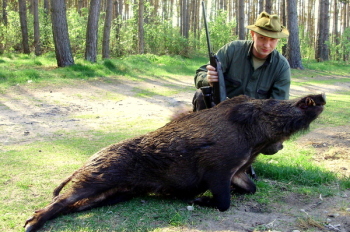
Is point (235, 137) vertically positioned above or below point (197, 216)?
above

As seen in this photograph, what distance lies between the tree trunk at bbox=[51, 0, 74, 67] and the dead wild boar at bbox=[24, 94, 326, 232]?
1210cm

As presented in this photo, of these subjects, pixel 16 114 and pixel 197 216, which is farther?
pixel 16 114

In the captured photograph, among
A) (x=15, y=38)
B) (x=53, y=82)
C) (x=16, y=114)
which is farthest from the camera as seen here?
(x=15, y=38)

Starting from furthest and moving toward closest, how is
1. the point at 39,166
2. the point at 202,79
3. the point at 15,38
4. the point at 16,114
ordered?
the point at 15,38 → the point at 16,114 → the point at 202,79 → the point at 39,166

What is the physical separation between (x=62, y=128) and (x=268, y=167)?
4.25 metres

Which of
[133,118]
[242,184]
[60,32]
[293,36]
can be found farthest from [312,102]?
[293,36]

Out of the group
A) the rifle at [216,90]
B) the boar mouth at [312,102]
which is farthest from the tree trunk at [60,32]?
the boar mouth at [312,102]

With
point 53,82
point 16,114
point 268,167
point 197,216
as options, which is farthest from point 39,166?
point 53,82

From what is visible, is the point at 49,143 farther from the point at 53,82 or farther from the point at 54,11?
the point at 54,11

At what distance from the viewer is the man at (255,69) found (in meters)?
5.07

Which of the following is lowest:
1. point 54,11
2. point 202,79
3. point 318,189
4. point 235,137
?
point 318,189

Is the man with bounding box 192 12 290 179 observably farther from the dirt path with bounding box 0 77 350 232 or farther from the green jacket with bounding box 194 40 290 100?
the dirt path with bounding box 0 77 350 232

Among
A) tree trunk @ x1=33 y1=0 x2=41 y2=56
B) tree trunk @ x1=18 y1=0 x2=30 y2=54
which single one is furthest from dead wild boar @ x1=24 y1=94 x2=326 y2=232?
tree trunk @ x1=18 y1=0 x2=30 y2=54

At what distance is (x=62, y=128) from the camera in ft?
25.0
